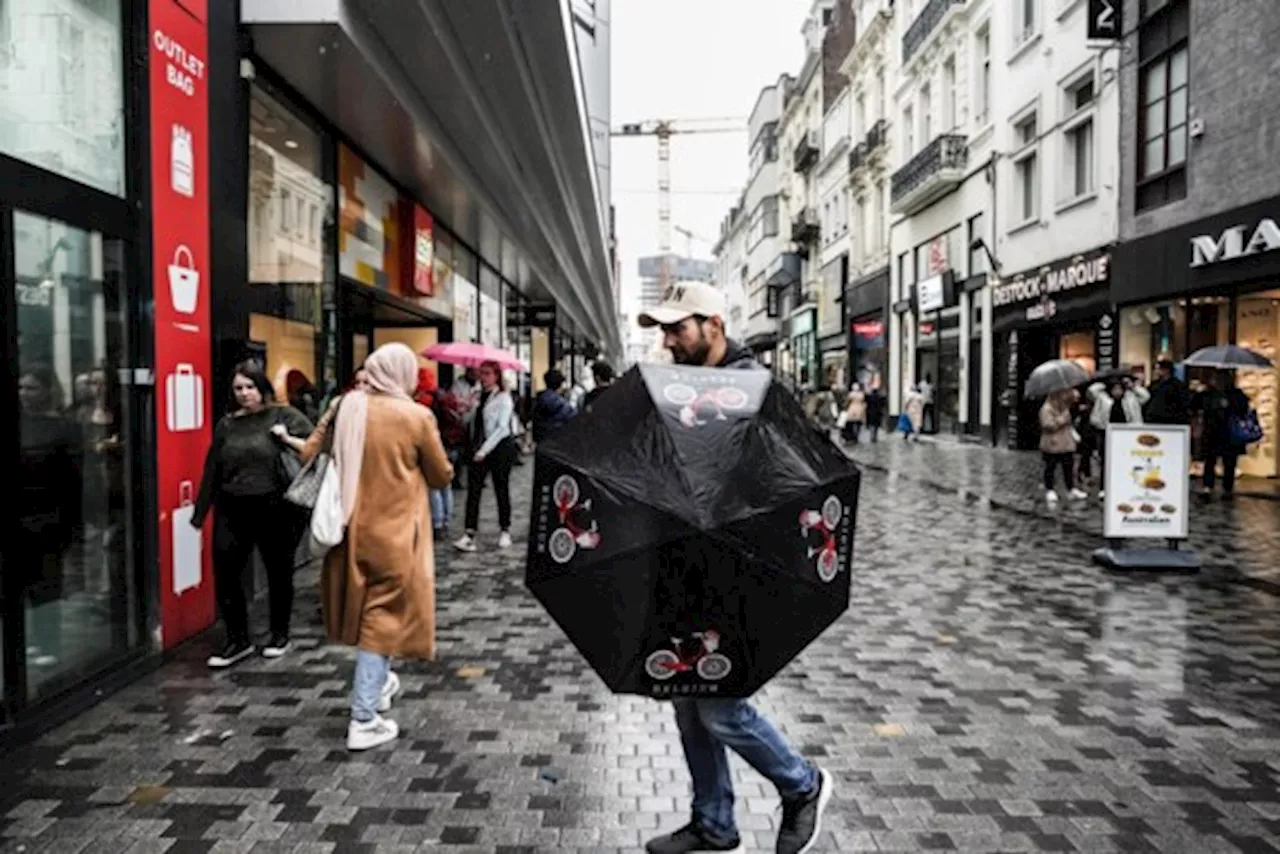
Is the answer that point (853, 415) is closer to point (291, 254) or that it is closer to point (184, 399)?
point (291, 254)

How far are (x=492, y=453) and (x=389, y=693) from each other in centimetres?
516

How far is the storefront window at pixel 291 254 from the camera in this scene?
7742mm

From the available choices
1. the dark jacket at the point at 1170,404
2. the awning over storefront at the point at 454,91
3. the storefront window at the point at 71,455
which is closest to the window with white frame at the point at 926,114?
the awning over storefront at the point at 454,91

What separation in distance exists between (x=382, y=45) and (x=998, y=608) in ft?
21.3

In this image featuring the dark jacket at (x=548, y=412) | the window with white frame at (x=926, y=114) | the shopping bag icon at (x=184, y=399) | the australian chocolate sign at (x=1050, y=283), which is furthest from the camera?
the window with white frame at (x=926, y=114)

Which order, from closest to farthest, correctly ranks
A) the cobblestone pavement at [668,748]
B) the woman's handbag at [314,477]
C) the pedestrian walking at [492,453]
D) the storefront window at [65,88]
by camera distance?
the cobblestone pavement at [668,748] < the woman's handbag at [314,477] < the storefront window at [65,88] < the pedestrian walking at [492,453]

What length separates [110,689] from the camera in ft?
17.4

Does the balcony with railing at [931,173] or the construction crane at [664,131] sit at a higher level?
the construction crane at [664,131]

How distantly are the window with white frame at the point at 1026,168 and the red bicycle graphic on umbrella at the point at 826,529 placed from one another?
2233cm

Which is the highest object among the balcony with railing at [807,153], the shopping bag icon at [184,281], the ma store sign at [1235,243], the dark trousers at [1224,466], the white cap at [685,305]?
the balcony with railing at [807,153]

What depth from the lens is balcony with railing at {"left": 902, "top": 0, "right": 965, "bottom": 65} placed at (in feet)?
93.2

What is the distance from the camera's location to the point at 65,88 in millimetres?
5188

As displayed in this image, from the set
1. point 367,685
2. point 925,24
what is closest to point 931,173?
point 925,24

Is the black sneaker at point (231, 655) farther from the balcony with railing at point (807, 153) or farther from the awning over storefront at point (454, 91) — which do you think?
the balcony with railing at point (807, 153)
